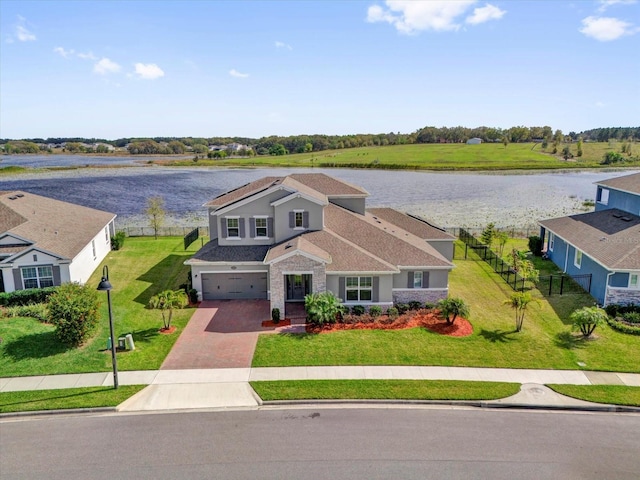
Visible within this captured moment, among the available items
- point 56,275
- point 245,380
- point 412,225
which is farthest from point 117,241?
point 245,380

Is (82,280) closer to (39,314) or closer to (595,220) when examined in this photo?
(39,314)

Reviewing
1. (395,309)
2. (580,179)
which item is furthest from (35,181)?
(580,179)

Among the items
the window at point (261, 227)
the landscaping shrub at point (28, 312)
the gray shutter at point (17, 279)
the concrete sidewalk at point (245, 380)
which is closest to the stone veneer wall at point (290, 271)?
the window at point (261, 227)

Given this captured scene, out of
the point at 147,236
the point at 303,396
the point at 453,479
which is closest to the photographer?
the point at 453,479

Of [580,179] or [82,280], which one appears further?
[580,179]

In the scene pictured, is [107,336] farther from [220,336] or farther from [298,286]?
[298,286]

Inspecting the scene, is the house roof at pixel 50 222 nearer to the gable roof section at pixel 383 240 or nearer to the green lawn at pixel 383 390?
the gable roof section at pixel 383 240
